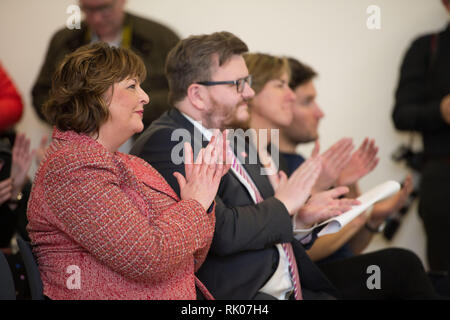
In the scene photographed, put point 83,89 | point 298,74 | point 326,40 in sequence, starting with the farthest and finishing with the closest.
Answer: point 326,40, point 298,74, point 83,89

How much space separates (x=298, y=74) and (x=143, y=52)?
0.74 meters

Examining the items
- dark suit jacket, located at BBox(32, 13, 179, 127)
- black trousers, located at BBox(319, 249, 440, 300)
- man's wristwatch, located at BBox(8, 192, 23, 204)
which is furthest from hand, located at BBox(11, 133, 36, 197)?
black trousers, located at BBox(319, 249, 440, 300)

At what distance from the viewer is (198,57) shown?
1.60 m

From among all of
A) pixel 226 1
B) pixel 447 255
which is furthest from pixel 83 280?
pixel 447 255

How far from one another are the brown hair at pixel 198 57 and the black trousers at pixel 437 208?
1.34m

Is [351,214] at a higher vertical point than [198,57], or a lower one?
lower

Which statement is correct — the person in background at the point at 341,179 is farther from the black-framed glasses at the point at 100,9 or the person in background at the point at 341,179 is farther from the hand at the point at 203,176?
the black-framed glasses at the point at 100,9

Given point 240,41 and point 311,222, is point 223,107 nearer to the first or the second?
point 240,41

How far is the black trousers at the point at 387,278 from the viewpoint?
180cm

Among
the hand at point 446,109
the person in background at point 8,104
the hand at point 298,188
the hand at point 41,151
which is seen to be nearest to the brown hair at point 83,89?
the hand at point 298,188

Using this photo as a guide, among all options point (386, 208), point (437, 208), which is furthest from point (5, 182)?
point (437, 208)

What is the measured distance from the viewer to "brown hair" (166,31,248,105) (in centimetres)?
160

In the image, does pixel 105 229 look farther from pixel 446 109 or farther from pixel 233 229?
pixel 446 109
